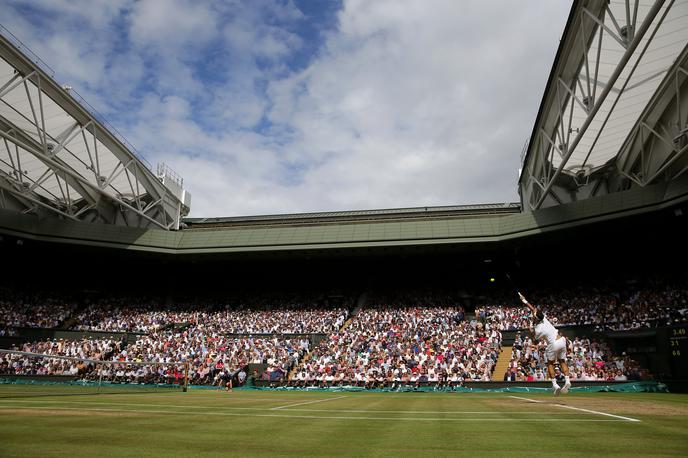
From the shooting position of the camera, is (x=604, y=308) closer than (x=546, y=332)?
No

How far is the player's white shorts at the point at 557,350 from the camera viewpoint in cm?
1296

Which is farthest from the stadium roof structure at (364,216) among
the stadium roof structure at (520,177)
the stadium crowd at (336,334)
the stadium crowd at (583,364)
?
the stadium crowd at (583,364)

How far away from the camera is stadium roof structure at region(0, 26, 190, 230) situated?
88.2ft

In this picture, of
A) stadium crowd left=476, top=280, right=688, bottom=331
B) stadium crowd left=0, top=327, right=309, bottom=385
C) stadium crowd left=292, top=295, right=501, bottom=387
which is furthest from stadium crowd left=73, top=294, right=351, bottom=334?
stadium crowd left=476, top=280, right=688, bottom=331

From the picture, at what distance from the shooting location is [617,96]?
21.7m

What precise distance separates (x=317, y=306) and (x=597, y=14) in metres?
31.2

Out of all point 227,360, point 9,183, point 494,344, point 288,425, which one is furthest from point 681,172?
point 9,183

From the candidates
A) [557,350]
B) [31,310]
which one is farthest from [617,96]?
[31,310]

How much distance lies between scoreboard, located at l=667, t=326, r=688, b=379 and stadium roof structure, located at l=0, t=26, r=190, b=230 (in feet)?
120

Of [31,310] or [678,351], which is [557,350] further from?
[31,310]

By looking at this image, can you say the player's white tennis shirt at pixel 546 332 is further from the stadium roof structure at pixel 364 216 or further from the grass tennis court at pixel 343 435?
the stadium roof structure at pixel 364 216

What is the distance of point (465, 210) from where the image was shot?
4541 cm

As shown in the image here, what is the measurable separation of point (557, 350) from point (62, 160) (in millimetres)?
35220

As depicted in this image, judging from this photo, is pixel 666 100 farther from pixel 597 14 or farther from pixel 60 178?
pixel 60 178
